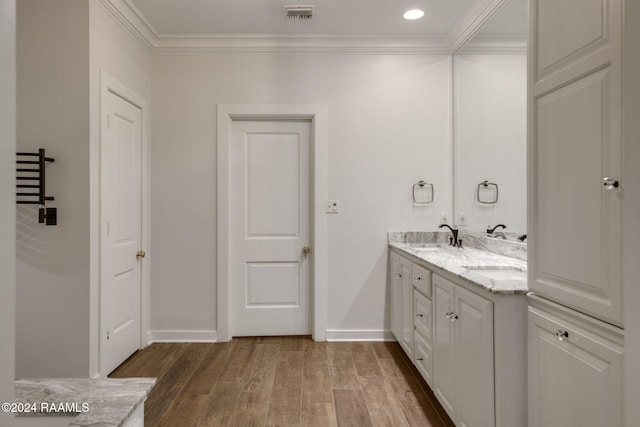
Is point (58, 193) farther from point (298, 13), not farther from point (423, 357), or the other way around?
point (423, 357)

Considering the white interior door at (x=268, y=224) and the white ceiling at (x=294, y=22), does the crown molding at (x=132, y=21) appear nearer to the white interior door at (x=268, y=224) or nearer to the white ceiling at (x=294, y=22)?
the white ceiling at (x=294, y=22)

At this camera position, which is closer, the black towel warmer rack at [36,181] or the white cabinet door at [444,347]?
the white cabinet door at [444,347]

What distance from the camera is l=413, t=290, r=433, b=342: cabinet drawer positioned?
7.55 ft

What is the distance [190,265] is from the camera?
11.0 feet

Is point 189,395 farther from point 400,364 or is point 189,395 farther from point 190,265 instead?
point 400,364

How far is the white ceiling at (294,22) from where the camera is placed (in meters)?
2.77

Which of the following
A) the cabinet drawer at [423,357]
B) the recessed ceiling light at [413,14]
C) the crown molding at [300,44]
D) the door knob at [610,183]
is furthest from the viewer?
the crown molding at [300,44]

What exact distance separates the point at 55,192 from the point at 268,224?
1.64 metres

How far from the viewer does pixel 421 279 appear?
8.03 feet

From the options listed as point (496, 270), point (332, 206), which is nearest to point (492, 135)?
point (496, 270)

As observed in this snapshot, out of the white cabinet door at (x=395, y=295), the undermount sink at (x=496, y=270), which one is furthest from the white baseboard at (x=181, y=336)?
the undermount sink at (x=496, y=270)

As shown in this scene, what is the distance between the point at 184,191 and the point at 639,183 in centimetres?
312

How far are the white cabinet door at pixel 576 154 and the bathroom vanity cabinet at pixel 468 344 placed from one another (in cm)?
20

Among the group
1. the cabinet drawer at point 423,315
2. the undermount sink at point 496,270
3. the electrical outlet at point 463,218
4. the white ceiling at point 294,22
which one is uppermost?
the white ceiling at point 294,22
